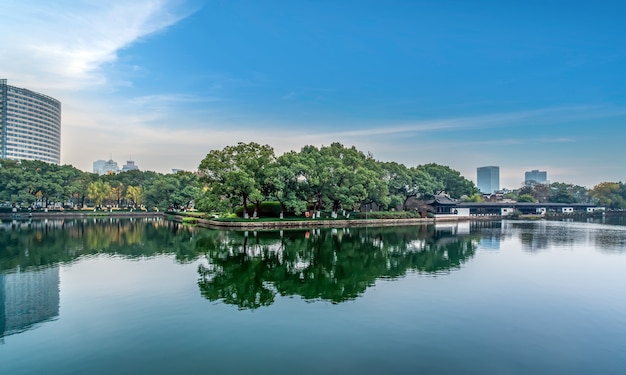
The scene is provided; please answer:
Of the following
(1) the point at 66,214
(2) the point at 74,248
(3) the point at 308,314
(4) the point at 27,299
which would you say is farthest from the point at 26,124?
(3) the point at 308,314

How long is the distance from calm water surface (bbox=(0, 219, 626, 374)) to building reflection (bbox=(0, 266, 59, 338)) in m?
0.06

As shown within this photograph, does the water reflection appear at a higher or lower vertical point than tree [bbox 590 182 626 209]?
lower

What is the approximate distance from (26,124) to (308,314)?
14539 centimetres

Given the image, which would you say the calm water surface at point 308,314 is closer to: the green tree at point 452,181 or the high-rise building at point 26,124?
the green tree at point 452,181

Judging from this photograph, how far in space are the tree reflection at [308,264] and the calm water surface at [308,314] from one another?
0.47 ft

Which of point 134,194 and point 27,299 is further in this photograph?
point 134,194

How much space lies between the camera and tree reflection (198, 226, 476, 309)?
15.6 metres

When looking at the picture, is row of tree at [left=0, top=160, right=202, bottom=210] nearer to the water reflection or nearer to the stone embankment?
the stone embankment

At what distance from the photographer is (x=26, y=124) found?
12344 centimetres

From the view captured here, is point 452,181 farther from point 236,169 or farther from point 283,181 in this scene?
point 236,169

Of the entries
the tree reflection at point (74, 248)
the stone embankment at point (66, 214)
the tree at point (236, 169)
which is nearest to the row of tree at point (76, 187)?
the stone embankment at point (66, 214)

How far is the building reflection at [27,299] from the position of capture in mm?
11445

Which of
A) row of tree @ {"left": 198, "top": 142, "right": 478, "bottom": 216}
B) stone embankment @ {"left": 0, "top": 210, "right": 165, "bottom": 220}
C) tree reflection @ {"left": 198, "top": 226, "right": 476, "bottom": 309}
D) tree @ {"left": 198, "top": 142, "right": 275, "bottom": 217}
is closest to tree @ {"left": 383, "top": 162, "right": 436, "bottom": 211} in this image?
row of tree @ {"left": 198, "top": 142, "right": 478, "bottom": 216}

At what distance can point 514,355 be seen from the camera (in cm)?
945
